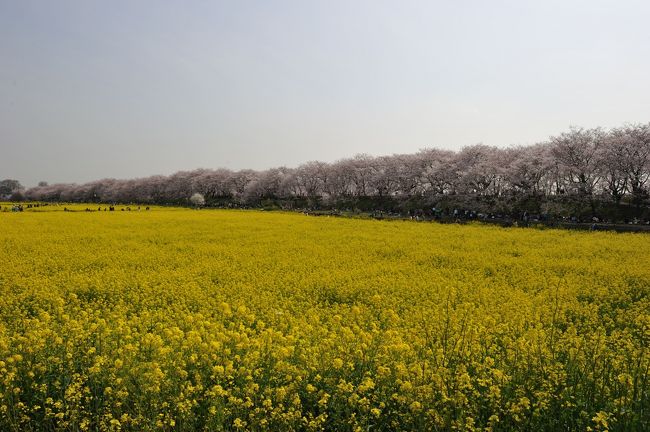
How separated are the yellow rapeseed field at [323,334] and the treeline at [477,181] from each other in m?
23.2

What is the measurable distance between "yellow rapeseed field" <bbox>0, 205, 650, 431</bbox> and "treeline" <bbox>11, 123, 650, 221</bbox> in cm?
2318

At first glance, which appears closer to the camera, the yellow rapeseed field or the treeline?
the yellow rapeseed field

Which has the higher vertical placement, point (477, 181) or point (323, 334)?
point (477, 181)

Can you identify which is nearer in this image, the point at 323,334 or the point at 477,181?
the point at 323,334

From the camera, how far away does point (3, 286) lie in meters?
12.3

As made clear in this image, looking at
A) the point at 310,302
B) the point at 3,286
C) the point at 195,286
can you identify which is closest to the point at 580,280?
the point at 310,302

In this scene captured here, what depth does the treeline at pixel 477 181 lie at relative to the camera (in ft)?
142

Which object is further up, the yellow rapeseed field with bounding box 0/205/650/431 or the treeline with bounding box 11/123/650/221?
the treeline with bounding box 11/123/650/221

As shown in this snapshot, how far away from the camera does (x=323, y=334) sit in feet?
25.6

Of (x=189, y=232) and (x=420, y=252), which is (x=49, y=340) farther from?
(x=189, y=232)

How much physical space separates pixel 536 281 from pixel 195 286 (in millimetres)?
11438

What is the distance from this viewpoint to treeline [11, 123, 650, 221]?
4334 cm

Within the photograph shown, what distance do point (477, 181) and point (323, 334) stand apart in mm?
58147

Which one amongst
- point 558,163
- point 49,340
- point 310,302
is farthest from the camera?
point 558,163
